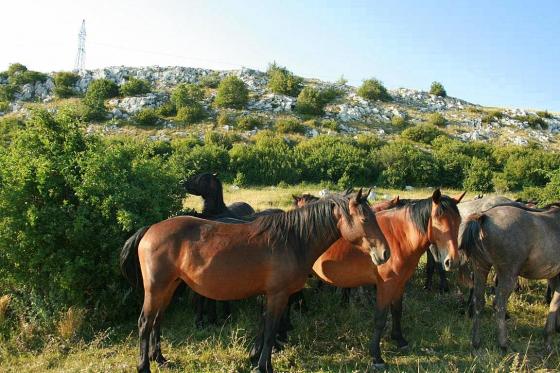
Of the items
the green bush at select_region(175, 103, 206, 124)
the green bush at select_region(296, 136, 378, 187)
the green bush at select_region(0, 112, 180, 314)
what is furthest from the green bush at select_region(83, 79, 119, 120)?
the green bush at select_region(0, 112, 180, 314)

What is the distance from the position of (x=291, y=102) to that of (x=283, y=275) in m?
37.4

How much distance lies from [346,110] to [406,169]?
53.3 feet

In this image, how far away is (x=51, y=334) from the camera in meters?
5.62

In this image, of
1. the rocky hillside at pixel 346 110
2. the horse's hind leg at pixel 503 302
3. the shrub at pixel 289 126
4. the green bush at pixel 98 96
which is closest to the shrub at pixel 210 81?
the rocky hillside at pixel 346 110

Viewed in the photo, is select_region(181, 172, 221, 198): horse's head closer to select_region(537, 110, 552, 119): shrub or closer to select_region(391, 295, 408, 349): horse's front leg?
select_region(391, 295, 408, 349): horse's front leg

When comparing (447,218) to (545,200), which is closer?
(447,218)

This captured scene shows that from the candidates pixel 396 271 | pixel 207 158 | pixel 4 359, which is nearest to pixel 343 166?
pixel 207 158

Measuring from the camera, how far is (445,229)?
4953 mm

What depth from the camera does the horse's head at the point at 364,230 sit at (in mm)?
4328

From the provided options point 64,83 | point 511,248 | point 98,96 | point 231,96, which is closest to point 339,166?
point 231,96

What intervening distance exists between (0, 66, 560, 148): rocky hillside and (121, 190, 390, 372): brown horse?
2835cm

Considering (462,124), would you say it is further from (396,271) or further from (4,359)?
(4,359)

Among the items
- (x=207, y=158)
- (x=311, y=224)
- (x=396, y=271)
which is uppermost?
(x=311, y=224)

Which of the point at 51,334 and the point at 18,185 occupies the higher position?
the point at 18,185
